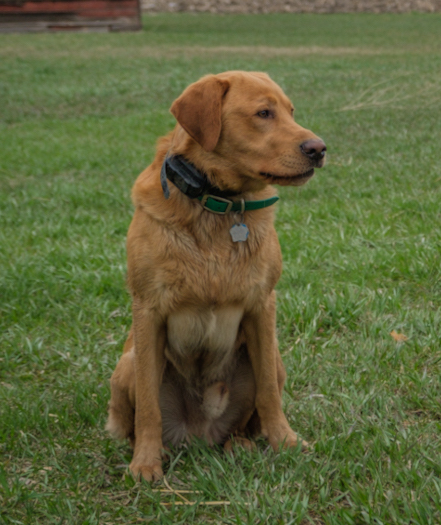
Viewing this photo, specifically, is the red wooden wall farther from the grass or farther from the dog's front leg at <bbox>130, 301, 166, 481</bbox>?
the dog's front leg at <bbox>130, 301, 166, 481</bbox>

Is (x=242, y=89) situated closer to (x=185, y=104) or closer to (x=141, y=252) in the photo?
(x=185, y=104)

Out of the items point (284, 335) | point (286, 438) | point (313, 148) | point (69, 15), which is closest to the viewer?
point (313, 148)

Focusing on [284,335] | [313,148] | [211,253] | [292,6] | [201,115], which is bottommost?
[292,6]

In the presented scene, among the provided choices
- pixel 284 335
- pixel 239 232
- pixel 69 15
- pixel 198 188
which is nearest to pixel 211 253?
pixel 239 232

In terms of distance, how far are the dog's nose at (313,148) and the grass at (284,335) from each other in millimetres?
1061

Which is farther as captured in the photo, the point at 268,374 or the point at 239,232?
the point at 268,374

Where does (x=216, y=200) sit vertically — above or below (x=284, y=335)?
above

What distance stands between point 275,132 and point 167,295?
73 centimetres

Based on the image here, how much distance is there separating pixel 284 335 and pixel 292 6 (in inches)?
1335

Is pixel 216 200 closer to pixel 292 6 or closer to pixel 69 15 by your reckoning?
pixel 69 15

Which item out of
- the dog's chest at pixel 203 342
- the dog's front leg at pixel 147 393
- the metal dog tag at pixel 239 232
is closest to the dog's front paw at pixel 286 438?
the dog's chest at pixel 203 342

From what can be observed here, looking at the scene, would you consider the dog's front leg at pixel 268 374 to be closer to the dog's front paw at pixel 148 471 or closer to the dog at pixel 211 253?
the dog at pixel 211 253

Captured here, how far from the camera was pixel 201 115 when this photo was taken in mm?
2590

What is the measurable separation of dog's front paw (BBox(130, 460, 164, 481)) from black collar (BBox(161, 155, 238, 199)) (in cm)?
101
